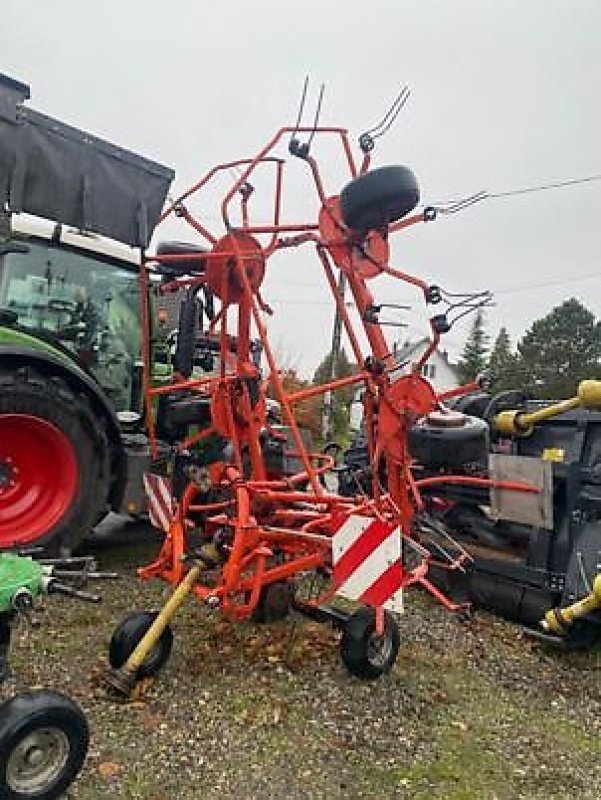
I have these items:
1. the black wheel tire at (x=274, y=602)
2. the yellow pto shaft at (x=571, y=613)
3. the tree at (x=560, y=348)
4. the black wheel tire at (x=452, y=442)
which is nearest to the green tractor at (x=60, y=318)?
the black wheel tire at (x=274, y=602)

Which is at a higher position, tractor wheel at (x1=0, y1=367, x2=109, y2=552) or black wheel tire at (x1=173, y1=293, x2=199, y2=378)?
black wheel tire at (x1=173, y1=293, x2=199, y2=378)

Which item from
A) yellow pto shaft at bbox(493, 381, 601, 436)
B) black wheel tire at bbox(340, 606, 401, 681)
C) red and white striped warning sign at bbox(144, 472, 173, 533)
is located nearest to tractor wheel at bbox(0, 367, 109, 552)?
red and white striped warning sign at bbox(144, 472, 173, 533)

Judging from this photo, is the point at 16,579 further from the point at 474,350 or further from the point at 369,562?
the point at 474,350

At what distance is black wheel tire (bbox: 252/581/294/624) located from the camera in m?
4.00

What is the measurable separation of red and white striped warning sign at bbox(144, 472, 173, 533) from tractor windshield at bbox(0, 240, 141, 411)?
3.45ft

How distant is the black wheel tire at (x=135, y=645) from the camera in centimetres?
328

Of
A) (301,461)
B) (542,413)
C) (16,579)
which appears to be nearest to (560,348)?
(542,413)

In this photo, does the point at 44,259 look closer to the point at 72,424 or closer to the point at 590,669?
the point at 72,424

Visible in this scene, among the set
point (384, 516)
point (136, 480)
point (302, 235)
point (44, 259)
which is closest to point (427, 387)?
point (384, 516)

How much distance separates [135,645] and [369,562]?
3.60 ft

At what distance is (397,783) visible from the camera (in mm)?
2703

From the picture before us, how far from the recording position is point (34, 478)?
4.56m

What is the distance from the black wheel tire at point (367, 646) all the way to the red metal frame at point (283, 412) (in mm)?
96

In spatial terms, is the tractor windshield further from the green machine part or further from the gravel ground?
the green machine part
